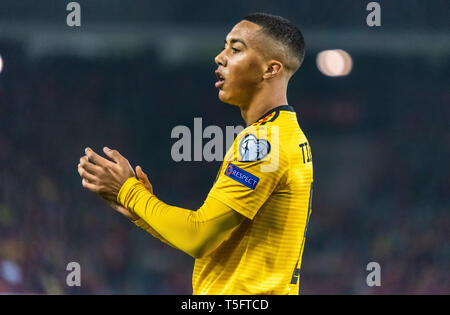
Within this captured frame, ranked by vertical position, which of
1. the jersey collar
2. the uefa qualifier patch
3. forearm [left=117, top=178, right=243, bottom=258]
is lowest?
forearm [left=117, top=178, right=243, bottom=258]

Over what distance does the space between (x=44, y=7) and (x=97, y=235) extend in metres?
2.65

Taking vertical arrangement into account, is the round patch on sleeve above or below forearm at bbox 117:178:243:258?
above

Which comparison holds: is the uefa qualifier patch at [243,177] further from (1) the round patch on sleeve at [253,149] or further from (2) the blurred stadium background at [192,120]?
(2) the blurred stadium background at [192,120]

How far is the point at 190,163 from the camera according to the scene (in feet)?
21.7

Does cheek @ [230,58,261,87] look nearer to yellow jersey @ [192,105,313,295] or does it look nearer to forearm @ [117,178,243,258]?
yellow jersey @ [192,105,313,295]

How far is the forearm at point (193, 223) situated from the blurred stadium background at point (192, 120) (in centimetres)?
448

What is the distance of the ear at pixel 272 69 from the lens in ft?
6.56

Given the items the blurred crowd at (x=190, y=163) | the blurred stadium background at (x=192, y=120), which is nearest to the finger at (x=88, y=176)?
the blurred crowd at (x=190, y=163)

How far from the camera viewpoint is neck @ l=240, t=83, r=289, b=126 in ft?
6.55

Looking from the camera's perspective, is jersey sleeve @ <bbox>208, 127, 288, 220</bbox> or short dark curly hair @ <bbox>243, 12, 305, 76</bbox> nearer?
jersey sleeve @ <bbox>208, 127, 288, 220</bbox>

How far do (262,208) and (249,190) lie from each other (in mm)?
109

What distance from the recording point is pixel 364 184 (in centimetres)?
Answer: 661

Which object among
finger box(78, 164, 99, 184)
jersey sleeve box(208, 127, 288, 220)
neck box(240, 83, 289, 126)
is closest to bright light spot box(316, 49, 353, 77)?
neck box(240, 83, 289, 126)
